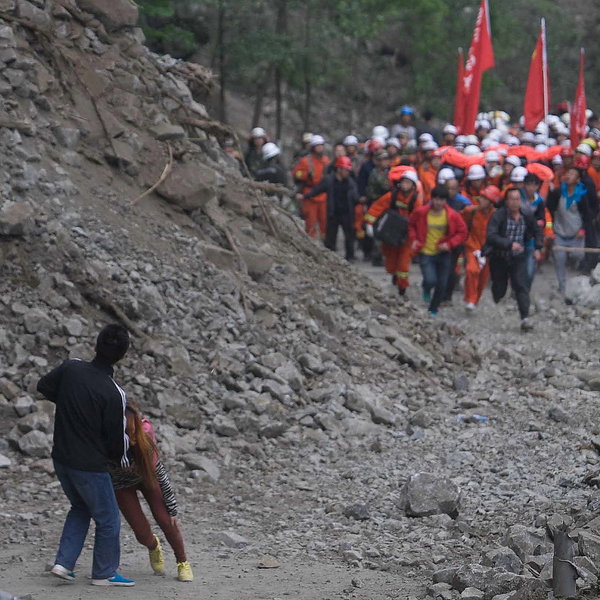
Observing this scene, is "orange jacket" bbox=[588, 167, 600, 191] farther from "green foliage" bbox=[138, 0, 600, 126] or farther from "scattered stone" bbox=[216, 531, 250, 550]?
"scattered stone" bbox=[216, 531, 250, 550]

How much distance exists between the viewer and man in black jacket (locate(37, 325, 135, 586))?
23.3 ft

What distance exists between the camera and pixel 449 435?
1134 centimetres

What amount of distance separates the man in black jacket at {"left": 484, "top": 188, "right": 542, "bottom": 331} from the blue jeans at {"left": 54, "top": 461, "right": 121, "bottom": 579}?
356 inches

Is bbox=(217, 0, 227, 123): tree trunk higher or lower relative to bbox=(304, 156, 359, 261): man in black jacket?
higher

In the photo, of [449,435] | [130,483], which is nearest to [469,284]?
[449,435]

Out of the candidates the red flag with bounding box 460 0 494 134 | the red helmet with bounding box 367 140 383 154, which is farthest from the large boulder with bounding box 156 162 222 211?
the red flag with bounding box 460 0 494 134

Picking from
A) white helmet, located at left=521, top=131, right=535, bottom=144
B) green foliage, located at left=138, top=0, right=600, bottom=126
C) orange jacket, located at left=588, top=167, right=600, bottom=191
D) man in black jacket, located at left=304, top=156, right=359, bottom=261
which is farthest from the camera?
green foliage, located at left=138, top=0, right=600, bottom=126

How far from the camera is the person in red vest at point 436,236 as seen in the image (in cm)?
1590

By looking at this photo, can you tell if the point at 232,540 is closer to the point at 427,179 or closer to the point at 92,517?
the point at 92,517

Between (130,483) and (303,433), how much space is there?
336cm

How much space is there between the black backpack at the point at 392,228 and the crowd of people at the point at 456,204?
1 cm

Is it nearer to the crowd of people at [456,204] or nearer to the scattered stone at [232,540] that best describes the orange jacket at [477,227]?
the crowd of people at [456,204]

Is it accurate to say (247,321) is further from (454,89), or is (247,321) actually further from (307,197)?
(454,89)

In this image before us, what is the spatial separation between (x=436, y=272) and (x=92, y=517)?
956 centimetres
